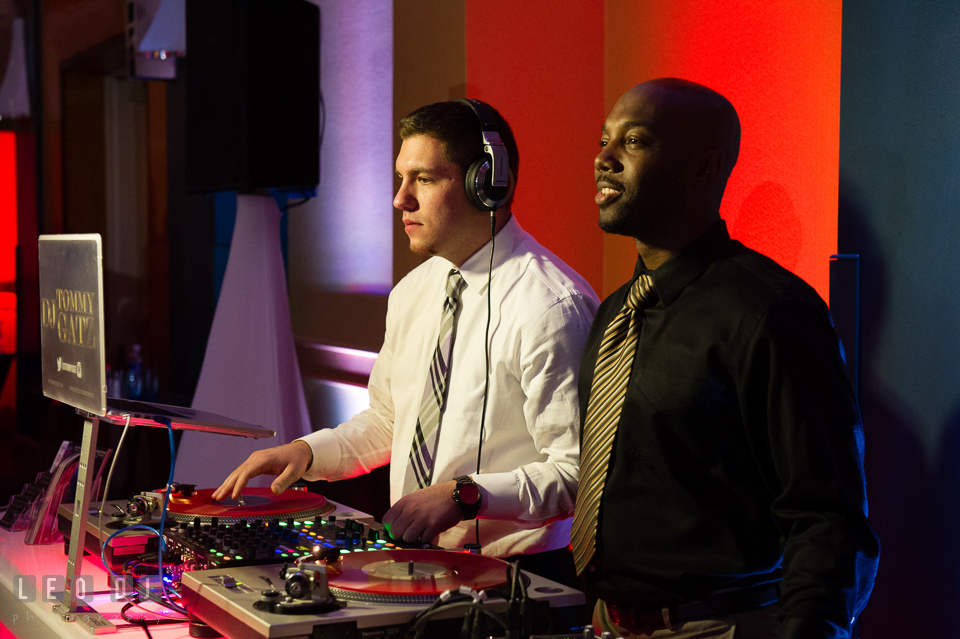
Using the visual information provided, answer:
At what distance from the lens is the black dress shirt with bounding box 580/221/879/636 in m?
1.09

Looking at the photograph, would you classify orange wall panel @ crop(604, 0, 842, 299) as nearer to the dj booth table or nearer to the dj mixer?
the dj mixer

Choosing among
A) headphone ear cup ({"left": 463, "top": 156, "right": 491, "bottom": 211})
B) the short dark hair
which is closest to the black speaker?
the short dark hair

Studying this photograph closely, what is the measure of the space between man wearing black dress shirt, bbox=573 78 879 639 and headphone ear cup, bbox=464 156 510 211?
45cm

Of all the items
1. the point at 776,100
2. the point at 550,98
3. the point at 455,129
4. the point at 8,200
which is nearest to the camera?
the point at 455,129

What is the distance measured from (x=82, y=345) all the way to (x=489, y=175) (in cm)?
82

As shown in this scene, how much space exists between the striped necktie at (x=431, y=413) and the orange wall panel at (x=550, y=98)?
100 centimetres

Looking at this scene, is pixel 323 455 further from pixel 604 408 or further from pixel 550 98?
pixel 550 98

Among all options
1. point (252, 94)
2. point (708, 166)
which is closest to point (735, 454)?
point (708, 166)

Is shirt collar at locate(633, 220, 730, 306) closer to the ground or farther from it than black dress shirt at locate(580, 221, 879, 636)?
farther from it

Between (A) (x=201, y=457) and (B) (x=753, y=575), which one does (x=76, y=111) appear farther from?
(B) (x=753, y=575)

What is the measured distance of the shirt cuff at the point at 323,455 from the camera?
195 cm

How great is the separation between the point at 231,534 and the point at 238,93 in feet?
8.15

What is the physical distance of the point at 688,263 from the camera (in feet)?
4.45

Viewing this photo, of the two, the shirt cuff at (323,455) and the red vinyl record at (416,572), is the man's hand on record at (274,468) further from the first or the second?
the red vinyl record at (416,572)
